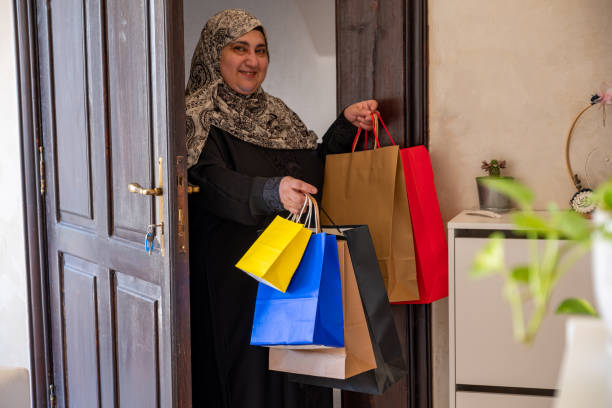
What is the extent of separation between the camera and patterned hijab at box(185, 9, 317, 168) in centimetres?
185

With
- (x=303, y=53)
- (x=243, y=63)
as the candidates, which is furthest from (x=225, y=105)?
(x=303, y=53)

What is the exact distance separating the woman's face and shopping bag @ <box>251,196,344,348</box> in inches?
24.3

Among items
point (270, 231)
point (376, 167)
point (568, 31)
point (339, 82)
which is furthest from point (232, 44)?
point (568, 31)

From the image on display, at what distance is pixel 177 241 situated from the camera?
4.84 feet

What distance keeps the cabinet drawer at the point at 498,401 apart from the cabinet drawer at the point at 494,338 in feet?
0.11

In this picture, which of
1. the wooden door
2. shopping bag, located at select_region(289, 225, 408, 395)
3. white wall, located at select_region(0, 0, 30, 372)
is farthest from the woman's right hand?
white wall, located at select_region(0, 0, 30, 372)

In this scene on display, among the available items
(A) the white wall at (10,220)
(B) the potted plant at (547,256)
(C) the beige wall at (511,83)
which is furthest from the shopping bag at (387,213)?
(A) the white wall at (10,220)

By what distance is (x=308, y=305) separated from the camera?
1.49m

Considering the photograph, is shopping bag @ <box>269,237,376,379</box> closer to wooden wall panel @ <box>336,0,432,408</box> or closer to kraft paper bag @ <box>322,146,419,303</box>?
kraft paper bag @ <box>322,146,419,303</box>

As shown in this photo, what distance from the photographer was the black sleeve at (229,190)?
1.67 meters

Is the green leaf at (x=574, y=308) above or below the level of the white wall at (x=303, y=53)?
below

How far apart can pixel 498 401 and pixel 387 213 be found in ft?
1.96

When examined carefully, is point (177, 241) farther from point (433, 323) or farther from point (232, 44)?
point (433, 323)

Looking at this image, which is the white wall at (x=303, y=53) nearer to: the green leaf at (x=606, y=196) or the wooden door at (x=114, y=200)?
the wooden door at (x=114, y=200)
